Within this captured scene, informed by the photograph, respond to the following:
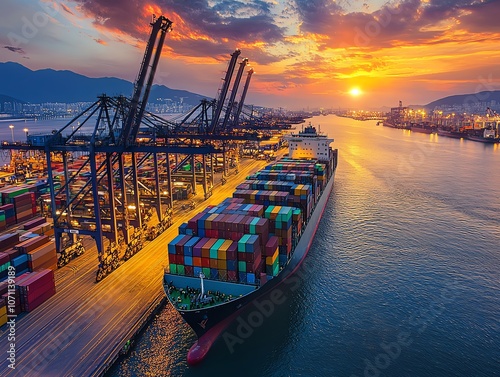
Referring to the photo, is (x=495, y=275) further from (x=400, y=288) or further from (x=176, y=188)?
(x=176, y=188)

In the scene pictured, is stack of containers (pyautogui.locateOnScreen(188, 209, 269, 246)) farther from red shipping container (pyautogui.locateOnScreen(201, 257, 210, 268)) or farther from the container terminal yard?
the container terminal yard

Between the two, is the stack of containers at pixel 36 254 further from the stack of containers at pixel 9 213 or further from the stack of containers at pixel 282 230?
the stack of containers at pixel 282 230

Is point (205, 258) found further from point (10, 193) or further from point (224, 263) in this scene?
point (10, 193)

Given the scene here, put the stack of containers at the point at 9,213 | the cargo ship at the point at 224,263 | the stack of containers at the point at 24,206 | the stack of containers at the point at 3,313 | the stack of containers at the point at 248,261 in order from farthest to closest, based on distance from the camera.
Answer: the stack of containers at the point at 24,206, the stack of containers at the point at 9,213, the stack of containers at the point at 248,261, the stack of containers at the point at 3,313, the cargo ship at the point at 224,263

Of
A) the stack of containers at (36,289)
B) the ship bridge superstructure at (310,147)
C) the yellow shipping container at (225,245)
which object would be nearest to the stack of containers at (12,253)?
the stack of containers at (36,289)

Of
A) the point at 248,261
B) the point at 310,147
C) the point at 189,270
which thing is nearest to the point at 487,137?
the point at 310,147
